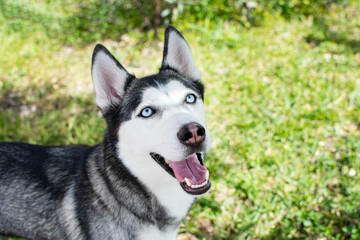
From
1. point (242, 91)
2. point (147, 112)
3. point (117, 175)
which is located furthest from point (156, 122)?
point (242, 91)

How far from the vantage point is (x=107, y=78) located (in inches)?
92.4

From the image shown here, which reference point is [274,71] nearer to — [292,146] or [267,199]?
[292,146]

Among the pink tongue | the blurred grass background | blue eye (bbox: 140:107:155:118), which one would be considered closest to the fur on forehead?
blue eye (bbox: 140:107:155:118)

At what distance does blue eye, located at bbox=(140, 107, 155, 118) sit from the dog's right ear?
1.00 ft

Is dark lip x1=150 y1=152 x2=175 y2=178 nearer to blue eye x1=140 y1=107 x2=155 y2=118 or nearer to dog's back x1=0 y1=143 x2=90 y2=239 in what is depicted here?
blue eye x1=140 y1=107 x2=155 y2=118

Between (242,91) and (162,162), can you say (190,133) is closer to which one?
(162,162)

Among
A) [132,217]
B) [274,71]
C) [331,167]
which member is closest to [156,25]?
[274,71]

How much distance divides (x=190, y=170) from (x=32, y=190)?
4.33 ft

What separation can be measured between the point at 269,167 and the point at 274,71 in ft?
7.75

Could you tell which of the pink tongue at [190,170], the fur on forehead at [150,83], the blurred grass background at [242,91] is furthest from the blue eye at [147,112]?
the blurred grass background at [242,91]

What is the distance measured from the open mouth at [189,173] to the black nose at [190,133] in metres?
0.31

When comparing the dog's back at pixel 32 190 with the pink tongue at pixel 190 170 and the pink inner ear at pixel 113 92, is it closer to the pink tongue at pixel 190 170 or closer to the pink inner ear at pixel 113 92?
the pink inner ear at pixel 113 92

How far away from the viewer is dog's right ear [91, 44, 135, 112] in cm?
217

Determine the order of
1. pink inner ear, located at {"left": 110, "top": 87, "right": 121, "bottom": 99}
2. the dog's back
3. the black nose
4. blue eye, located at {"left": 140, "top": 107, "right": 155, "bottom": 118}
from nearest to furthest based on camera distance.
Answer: the black nose → blue eye, located at {"left": 140, "top": 107, "right": 155, "bottom": 118} → the dog's back → pink inner ear, located at {"left": 110, "top": 87, "right": 121, "bottom": 99}
